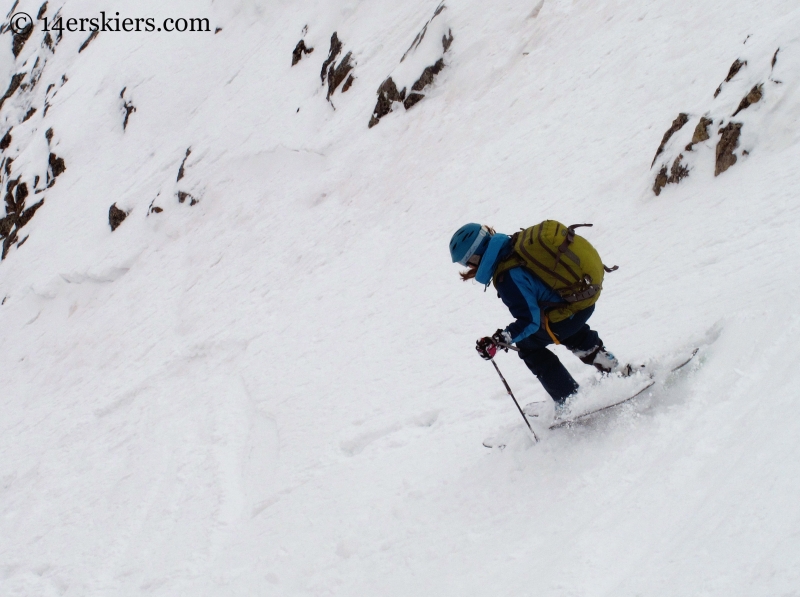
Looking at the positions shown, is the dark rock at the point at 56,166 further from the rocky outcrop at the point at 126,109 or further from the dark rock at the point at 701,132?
the dark rock at the point at 701,132

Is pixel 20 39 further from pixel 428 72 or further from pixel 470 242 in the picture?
pixel 470 242

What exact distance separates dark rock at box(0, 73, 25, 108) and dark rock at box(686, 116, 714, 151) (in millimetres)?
42631

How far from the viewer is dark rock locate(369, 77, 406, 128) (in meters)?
16.0

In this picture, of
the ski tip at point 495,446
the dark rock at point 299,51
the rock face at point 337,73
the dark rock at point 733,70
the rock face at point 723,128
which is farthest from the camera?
the dark rock at point 299,51

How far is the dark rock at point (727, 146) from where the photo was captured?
25.1 ft

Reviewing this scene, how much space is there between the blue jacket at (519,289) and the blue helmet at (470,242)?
0.05m

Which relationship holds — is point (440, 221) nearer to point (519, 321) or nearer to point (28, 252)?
point (519, 321)

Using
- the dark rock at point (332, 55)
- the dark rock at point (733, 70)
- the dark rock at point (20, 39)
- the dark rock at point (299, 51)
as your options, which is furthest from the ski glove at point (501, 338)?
the dark rock at point (20, 39)

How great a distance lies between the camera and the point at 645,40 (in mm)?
11742

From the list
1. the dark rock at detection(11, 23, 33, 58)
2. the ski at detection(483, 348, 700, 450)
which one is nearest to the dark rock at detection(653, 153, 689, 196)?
the ski at detection(483, 348, 700, 450)

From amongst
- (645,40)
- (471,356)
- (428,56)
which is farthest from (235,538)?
(428,56)

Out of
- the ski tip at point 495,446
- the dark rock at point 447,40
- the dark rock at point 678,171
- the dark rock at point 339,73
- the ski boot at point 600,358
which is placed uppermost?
the dark rock at point 339,73

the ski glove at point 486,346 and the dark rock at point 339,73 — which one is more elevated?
the dark rock at point 339,73

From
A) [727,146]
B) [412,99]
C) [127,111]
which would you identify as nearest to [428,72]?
[412,99]
